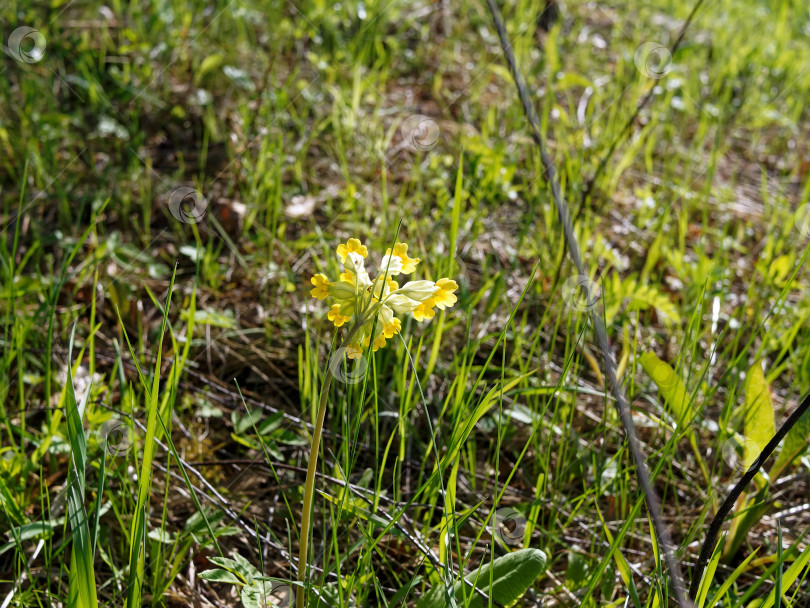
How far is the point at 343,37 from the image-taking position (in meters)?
3.26

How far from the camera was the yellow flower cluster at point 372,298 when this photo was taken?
113cm

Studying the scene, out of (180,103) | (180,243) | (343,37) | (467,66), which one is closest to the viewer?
(180,243)

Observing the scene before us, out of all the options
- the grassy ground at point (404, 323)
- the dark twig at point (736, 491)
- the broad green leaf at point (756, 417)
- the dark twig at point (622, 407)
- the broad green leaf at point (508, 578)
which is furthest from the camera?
the broad green leaf at point (756, 417)

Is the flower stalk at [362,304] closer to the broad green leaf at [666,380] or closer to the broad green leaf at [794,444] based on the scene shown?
the broad green leaf at [666,380]

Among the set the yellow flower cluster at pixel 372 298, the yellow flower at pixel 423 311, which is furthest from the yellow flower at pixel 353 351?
the yellow flower at pixel 423 311

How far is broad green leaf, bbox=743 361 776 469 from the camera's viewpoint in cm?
157

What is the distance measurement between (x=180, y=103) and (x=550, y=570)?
2338mm

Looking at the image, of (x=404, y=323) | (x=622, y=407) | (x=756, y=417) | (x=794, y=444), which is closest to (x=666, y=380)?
(x=756, y=417)

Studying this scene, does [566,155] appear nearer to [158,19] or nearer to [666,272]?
[666,272]

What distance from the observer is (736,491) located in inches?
45.4

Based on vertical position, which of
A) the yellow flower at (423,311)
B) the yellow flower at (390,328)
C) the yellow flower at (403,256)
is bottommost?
the yellow flower at (390,328)

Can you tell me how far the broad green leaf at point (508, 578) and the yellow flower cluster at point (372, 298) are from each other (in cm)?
43

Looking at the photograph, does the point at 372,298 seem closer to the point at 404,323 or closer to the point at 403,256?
the point at 403,256

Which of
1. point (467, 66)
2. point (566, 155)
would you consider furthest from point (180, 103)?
point (566, 155)
